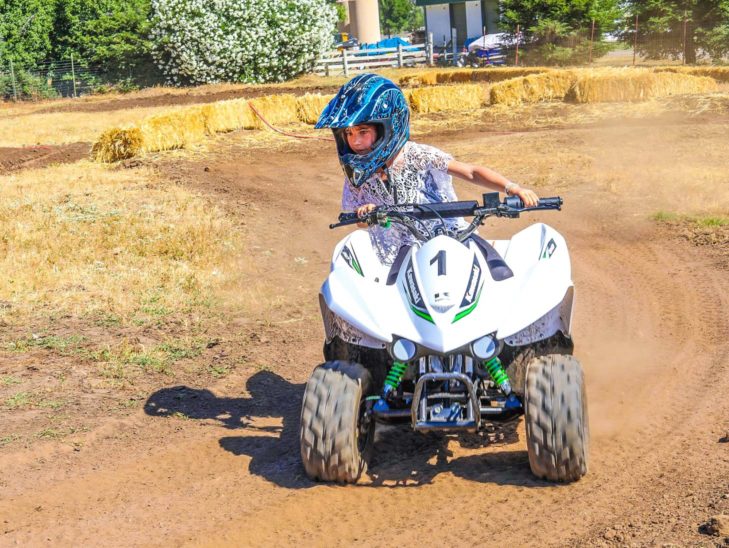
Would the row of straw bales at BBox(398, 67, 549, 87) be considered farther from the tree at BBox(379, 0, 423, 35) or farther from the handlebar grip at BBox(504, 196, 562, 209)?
the tree at BBox(379, 0, 423, 35)

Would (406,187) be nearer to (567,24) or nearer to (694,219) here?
(694,219)

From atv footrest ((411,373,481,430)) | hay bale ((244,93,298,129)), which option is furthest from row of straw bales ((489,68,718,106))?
atv footrest ((411,373,481,430))

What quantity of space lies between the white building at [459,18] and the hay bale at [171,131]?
135 feet

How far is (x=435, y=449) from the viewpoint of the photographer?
6.00 m

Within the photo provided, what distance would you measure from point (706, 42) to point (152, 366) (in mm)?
31291

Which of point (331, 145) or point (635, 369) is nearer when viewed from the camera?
point (635, 369)

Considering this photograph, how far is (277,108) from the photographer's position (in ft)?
86.8

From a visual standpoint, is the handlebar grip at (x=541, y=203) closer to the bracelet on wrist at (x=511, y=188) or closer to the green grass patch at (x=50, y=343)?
the bracelet on wrist at (x=511, y=188)

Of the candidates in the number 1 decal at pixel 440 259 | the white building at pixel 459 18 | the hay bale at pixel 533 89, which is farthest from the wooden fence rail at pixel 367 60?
the number 1 decal at pixel 440 259

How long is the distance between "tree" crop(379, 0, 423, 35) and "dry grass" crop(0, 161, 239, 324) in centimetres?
8947

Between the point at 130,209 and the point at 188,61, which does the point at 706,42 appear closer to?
the point at 188,61

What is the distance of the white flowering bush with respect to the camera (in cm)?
4303

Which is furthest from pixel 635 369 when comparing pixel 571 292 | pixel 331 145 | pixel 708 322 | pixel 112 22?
pixel 112 22

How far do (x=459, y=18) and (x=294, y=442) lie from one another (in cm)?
6042
